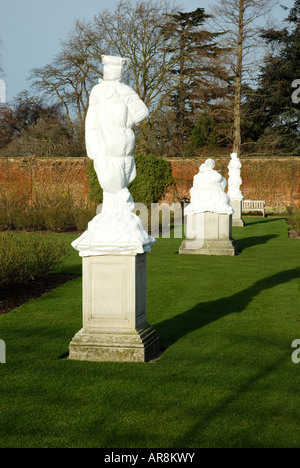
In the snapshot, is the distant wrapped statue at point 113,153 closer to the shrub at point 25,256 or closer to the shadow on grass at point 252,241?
the shrub at point 25,256

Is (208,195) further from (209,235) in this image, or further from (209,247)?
(209,247)

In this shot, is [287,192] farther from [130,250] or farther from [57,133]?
[130,250]

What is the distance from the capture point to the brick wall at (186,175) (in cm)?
2802

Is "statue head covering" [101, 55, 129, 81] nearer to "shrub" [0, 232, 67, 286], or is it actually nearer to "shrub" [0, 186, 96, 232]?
"shrub" [0, 232, 67, 286]

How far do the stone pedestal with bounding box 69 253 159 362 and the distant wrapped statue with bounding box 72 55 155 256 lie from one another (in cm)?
15

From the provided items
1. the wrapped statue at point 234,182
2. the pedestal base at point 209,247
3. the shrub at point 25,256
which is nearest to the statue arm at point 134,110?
the shrub at point 25,256

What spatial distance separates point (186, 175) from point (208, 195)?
52.3 feet

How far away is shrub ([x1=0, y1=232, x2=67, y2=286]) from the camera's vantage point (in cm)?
871

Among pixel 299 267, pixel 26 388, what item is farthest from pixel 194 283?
pixel 26 388

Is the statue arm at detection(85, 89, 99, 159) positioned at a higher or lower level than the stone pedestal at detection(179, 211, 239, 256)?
higher

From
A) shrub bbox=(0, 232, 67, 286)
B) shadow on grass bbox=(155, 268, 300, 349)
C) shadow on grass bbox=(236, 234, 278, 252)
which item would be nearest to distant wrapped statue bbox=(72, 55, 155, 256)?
shadow on grass bbox=(155, 268, 300, 349)

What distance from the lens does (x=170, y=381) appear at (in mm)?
4734

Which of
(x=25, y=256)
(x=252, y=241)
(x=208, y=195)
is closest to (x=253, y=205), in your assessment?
(x=252, y=241)

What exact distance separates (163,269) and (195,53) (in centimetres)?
2371
